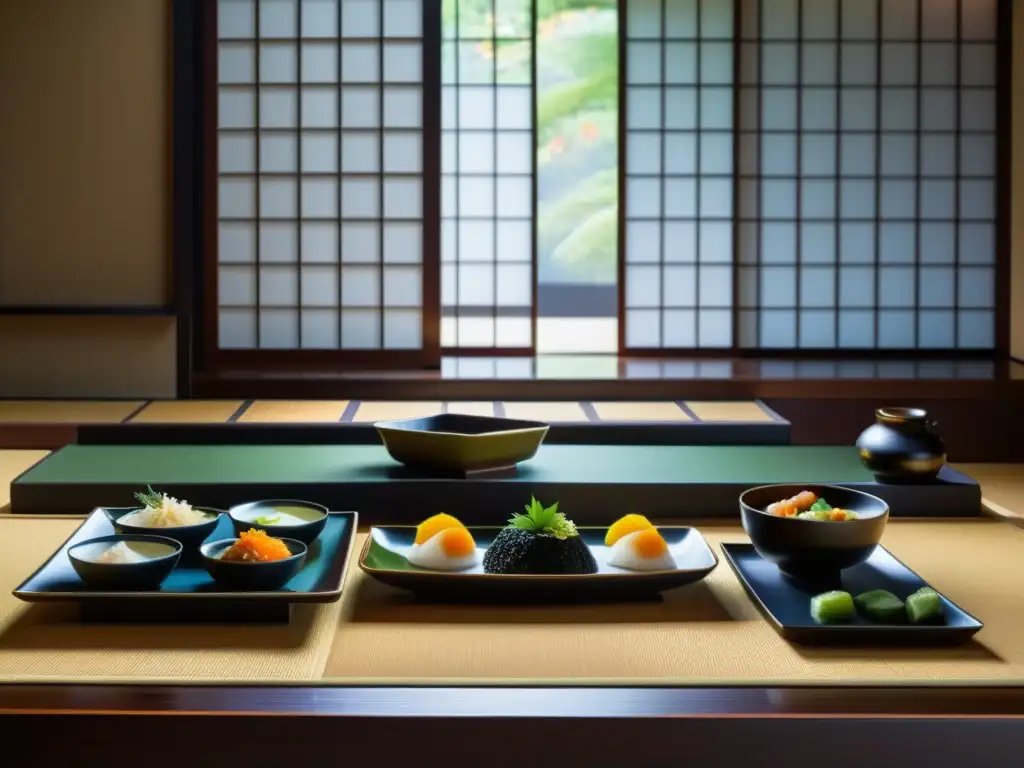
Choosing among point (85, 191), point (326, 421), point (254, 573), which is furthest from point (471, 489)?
point (85, 191)

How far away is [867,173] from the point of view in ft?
20.2

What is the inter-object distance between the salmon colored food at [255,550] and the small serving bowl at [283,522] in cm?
8

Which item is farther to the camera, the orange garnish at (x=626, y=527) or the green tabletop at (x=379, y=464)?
the green tabletop at (x=379, y=464)

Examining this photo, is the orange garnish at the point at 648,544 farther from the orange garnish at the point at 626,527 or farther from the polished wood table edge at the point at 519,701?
the polished wood table edge at the point at 519,701

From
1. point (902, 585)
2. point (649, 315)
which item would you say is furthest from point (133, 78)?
point (902, 585)

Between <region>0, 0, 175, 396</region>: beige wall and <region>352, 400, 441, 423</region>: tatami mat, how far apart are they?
1.44m

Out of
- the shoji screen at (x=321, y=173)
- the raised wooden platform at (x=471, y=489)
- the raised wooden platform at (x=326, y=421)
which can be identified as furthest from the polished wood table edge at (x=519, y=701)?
the shoji screen at (x=321, y=173)

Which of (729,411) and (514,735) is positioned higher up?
(729,411)

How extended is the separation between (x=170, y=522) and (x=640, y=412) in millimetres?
2528

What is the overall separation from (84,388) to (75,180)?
86 cm

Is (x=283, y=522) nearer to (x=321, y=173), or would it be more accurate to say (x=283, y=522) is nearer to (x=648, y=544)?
(x=648, y=544)

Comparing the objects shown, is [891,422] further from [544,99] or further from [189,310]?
[544,99]

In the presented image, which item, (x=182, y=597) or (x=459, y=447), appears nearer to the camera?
(x=182, y=597)

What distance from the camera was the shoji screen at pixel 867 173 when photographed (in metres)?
6.07
